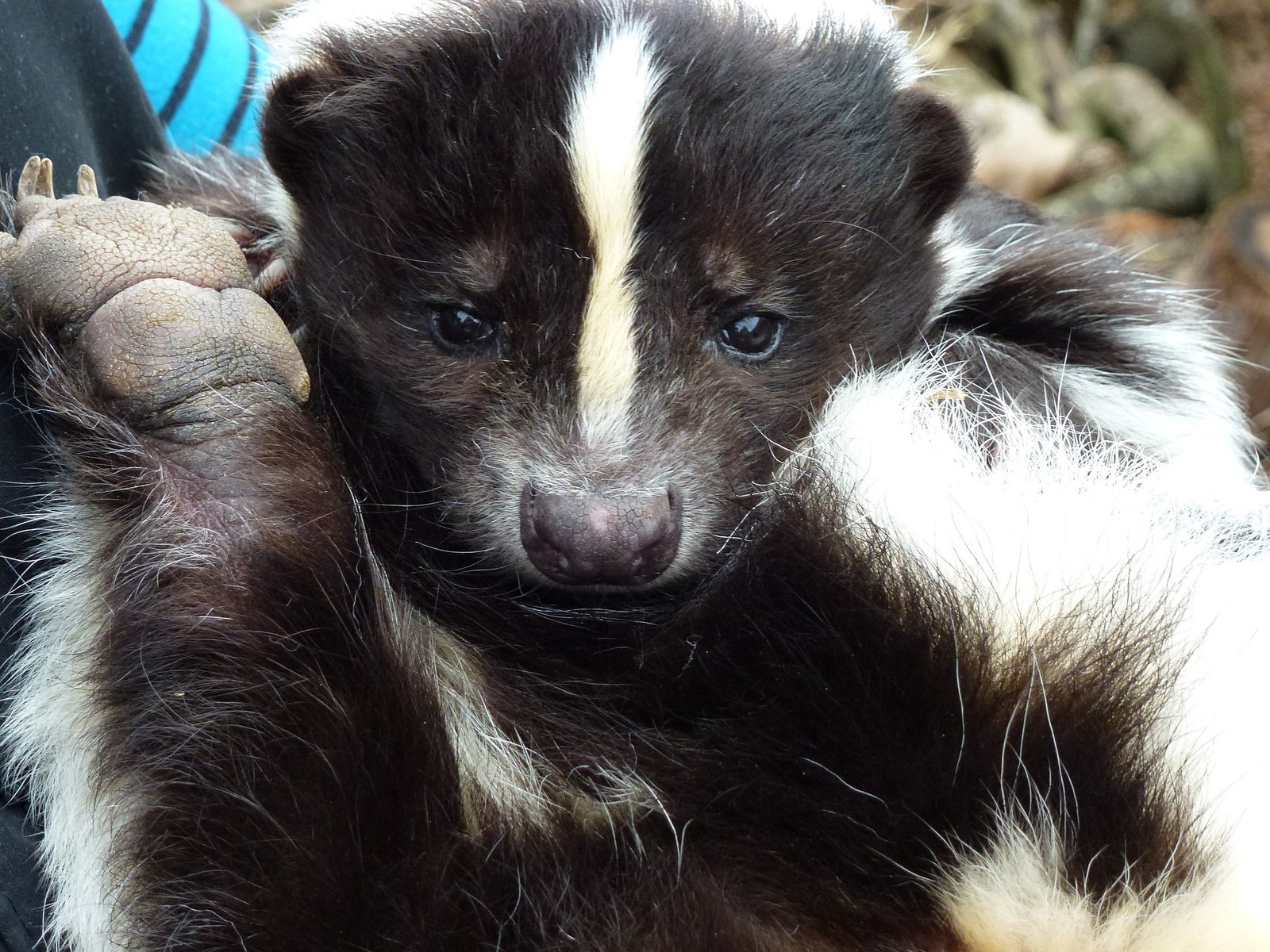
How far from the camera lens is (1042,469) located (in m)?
1.68

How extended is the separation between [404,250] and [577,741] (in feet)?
3.02

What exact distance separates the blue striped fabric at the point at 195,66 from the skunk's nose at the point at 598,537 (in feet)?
4.62

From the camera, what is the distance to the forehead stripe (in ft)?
6.41

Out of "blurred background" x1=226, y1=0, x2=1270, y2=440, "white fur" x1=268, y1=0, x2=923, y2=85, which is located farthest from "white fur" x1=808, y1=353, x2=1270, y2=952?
"blurred background" x1=226, y1=0, x2=1270, y2=440

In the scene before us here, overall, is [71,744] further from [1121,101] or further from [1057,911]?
[1121,101]

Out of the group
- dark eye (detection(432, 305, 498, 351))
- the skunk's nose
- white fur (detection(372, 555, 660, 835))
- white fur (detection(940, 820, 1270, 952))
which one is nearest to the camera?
white fur (detection(940, 820, 1270, 952))

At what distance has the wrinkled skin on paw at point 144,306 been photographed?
1.64m

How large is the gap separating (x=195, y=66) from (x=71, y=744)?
1.84 m

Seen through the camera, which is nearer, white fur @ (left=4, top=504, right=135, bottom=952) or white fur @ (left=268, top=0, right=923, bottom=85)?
white fur @ (left=4, top=504, right=135, bottom=952)

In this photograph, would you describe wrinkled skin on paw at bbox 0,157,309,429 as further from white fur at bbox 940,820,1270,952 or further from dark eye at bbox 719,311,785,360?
white fur at bbox 940,820,1270,952

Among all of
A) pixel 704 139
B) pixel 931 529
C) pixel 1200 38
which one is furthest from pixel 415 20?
pixel 1200 38

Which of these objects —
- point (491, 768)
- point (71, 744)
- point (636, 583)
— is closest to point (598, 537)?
point (636, 583)

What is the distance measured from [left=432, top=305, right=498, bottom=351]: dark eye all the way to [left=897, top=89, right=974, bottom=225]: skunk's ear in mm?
851

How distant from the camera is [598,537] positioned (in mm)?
1758
